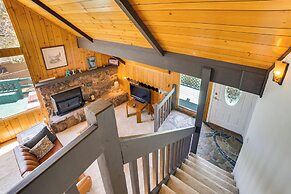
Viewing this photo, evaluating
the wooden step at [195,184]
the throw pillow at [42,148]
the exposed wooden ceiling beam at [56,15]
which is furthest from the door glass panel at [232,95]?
the throw pillow at [42,148]

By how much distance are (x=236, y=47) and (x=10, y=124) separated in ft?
19.1

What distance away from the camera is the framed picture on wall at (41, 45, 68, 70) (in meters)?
4.61

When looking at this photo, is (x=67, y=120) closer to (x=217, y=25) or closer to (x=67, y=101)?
(x=67, y=101)

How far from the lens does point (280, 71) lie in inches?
64.2

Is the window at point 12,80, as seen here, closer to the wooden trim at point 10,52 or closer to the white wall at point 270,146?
the wooden trim at point 10,52

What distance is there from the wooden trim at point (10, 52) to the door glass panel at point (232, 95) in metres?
5.66

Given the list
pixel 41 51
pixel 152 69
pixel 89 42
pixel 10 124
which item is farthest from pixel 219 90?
pixel 10 124

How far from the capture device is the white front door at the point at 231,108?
166 inches

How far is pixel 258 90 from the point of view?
2133 millimetres

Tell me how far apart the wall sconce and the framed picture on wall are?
5.17 meters

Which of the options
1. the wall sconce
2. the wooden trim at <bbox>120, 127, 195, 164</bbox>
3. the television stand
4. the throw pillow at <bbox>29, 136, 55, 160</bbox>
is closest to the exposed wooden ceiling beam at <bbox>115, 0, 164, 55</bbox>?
Result: the wooden trim at <bbox>120, 127, 195, 164</bbox>

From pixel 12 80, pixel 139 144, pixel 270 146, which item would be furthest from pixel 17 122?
pixel 270 146

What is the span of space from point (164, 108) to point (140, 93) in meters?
1.30

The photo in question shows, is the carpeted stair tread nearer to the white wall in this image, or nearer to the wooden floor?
the white wall
